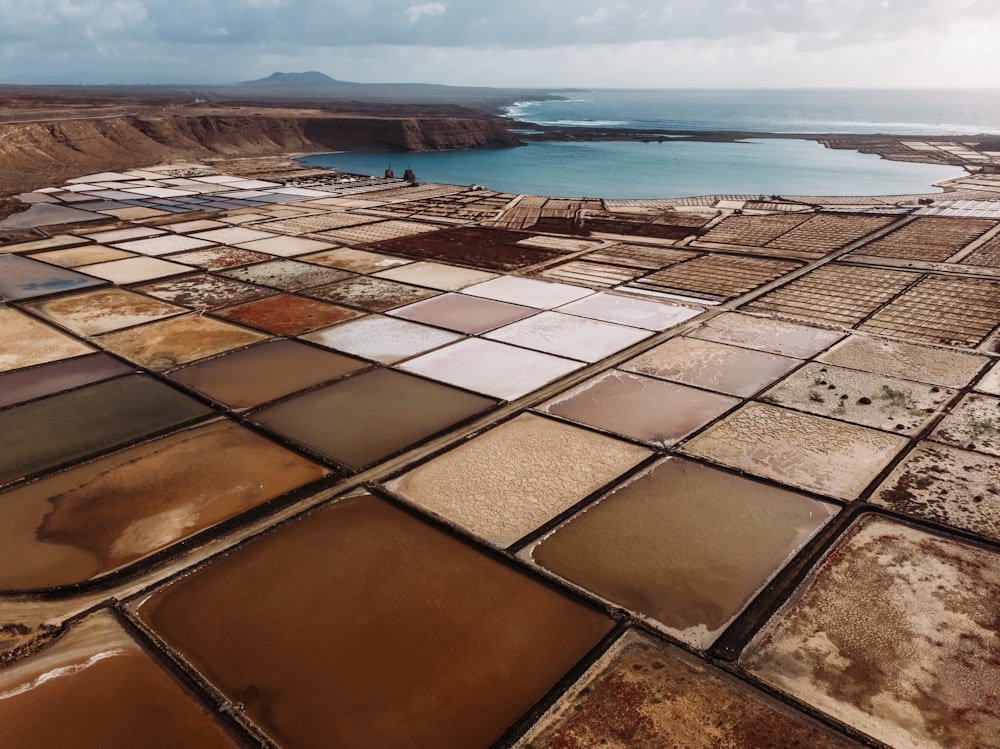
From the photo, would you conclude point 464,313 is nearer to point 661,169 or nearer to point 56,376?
point 56,376

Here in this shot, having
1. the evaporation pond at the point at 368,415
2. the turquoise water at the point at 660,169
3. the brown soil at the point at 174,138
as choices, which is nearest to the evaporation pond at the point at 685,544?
the evaporation pond at the point at 368,415

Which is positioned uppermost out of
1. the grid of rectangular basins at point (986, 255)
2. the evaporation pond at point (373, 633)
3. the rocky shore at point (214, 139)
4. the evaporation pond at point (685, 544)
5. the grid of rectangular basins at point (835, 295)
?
the rocky shore at point (214, 139)

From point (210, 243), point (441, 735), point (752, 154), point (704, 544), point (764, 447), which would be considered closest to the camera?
point (441, 735)

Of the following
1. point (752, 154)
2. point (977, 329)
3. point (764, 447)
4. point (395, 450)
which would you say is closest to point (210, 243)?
point (395, 450)

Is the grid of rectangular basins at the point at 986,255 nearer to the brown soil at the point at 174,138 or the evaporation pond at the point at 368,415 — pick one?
the evaporation pond at the point at 368,415

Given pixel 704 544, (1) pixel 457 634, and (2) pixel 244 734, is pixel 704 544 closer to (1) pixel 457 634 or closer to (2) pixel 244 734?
(1) pixel 457 634

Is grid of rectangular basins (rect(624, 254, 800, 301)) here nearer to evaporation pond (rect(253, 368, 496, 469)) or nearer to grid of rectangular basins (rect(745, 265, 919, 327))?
grid of rectangular basins (rect(745, 265, 919, 327))

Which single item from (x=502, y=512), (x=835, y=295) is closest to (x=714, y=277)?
(x=835, y=295)

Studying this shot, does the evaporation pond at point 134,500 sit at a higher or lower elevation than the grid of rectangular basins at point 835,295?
lower
